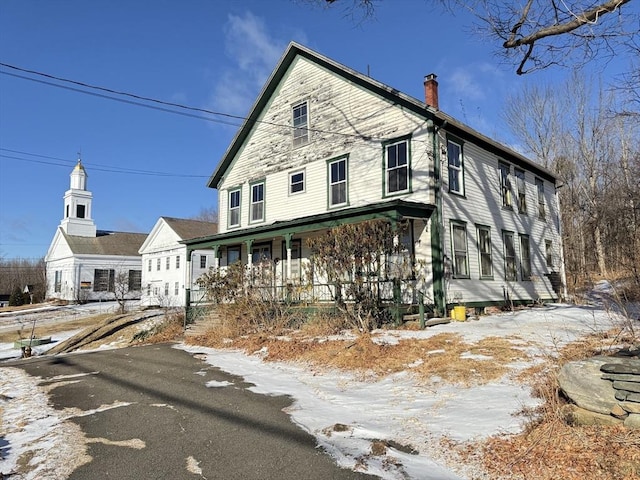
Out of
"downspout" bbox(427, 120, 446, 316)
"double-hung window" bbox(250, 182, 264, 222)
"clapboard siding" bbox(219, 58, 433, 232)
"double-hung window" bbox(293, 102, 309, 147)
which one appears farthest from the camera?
"double-hung window" bbox(250, 182, 264, 222)

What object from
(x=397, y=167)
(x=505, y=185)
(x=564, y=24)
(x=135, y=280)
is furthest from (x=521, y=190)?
(x=135, y=280)

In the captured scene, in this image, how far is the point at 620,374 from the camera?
4465 millimetres

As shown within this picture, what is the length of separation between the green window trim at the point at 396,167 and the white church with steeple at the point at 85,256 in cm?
2988

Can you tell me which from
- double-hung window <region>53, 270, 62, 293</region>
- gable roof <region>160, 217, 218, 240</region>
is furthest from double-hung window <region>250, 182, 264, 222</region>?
double-hung window <region>53, 270, 62, 293</region>

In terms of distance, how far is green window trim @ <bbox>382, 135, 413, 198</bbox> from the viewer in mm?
14570

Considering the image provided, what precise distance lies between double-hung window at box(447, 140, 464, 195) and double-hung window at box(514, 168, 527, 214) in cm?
455

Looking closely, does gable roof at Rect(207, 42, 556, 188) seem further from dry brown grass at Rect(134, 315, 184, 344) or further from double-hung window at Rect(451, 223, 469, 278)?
dry brown grass at Rect(134, 315, 184, 344)

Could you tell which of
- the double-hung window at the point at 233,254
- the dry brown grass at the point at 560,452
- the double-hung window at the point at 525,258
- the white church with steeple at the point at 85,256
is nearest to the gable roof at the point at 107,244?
the white church with steeple at the point at 85,256

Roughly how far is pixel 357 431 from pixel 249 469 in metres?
1.47

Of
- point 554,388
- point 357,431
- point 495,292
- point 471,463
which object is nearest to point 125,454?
point 357,431

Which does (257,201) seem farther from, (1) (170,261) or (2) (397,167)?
(1) (170,261)

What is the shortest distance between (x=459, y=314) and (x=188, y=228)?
2476cm

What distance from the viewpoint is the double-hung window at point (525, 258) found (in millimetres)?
17719

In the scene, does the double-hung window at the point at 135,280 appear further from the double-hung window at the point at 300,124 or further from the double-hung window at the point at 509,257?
the double-hung window at the point at 509,257
